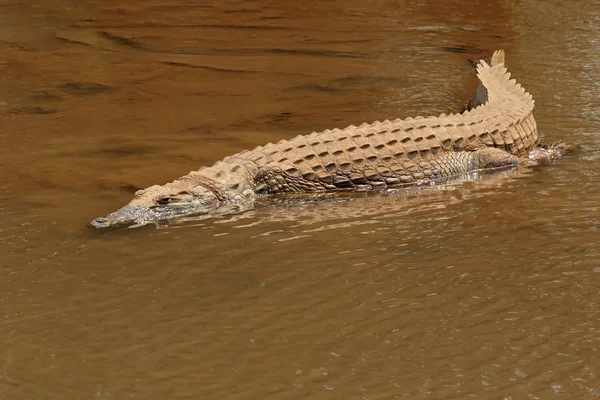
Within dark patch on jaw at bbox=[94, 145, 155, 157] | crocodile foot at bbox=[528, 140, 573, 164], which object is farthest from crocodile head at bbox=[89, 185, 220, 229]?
crocodile foot at bbox=[528, 140, 573, 164]

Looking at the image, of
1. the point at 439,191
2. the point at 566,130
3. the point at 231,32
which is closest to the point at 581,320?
the point at 439,191

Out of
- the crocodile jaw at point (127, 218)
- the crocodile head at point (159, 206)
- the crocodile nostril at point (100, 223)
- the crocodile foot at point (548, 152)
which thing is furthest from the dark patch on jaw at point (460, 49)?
the crocodile nostril at point (100, 223)

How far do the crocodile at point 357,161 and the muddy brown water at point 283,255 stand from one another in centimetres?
24

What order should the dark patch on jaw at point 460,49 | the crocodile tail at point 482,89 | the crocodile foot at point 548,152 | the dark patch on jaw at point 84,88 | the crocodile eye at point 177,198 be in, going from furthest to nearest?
the dark patch on jaw at point 460,49
the dark patch on jaw at point 84,88
the crocodile tail at point 482,89
the crocodile foot at point 548,152
the crocodile eye at point 177,198

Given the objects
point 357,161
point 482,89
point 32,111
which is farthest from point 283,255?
point 32,111

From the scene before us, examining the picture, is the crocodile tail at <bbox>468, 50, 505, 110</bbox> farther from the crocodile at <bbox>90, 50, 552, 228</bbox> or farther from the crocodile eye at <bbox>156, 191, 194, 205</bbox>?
the crocodile eye at <bbox>156, 191, 194, 205</bbox>

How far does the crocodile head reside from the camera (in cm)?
580

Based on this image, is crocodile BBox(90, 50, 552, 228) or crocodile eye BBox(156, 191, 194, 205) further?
crocodile BBox(90, 50, 552, 228)

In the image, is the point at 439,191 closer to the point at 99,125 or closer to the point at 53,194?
the point at 53,194

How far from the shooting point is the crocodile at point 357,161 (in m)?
6.21

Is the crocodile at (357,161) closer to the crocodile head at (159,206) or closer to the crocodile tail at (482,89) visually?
the crocodile head at (159,206)

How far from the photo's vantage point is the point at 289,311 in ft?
15.0

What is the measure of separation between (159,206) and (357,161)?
1.51m

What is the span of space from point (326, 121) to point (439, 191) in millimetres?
1892
